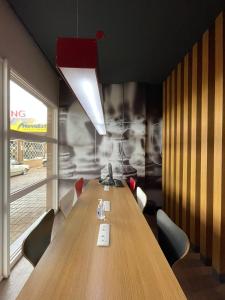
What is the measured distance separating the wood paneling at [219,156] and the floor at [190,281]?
0.16 meters

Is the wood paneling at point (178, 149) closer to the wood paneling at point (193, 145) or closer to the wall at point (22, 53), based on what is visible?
the wood paneling at point (193, 145)

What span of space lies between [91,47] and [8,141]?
178 centimetres

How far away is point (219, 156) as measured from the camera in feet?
7.57

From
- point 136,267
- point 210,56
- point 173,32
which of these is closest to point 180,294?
point 136,267

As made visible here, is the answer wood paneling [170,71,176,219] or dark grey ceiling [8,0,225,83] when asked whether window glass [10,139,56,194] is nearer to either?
dark grey ceiling [8,0,225,83]

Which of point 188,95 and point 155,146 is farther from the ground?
point 188,95

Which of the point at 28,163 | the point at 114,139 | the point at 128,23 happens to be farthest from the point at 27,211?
the point at 128,23

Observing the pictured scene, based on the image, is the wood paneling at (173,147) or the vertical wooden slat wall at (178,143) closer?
the vertical wooden slat wall at (178,143)

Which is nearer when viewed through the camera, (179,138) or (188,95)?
(188,95)

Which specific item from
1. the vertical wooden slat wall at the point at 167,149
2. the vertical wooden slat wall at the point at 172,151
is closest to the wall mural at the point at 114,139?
the vertical wooden slat wall at the point at 167,149

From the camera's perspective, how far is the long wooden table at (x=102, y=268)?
3.08ft

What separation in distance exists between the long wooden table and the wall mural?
308cm

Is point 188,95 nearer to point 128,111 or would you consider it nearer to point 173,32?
point 173,32

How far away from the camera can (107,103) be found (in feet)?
15.8
